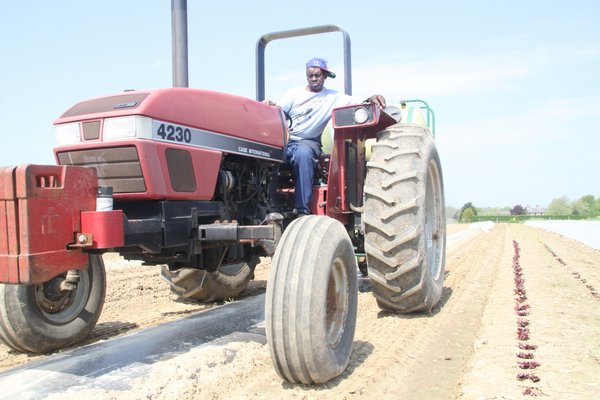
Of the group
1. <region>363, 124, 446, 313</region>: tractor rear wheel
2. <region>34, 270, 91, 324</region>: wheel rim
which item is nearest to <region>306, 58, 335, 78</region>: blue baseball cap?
<region>363, 124, 446, 313</region>: tractor rear wheel

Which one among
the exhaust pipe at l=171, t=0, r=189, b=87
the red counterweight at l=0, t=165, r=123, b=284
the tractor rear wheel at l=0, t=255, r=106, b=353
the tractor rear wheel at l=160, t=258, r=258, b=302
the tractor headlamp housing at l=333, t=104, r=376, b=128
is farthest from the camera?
the tractor rear wheel at l=160, t=258, r=258, b=302

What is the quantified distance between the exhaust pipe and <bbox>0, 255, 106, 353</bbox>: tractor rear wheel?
4.79 feet

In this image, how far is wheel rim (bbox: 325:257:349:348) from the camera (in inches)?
121

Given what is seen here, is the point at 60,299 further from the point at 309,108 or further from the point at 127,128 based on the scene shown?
the point at 309,108

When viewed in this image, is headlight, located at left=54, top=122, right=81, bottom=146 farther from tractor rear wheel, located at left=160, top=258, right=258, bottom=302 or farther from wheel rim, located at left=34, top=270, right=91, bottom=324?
tractor rear wheel, located at left=160, top=258, right=258, bottom=302

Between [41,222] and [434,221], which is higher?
[41,222]

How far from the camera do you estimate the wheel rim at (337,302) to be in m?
3.08

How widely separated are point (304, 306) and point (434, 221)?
3101mm

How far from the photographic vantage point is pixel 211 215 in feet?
12.2

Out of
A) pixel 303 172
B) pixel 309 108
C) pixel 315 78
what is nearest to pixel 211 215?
pixel 303 172

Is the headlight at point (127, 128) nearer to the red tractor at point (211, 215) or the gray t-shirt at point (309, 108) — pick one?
the red tractor at point (211, 215)

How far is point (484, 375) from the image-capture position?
2963 millimetres

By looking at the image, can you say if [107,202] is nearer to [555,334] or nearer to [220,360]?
[220,360]

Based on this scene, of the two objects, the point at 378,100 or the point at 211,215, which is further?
the point at 378,100
